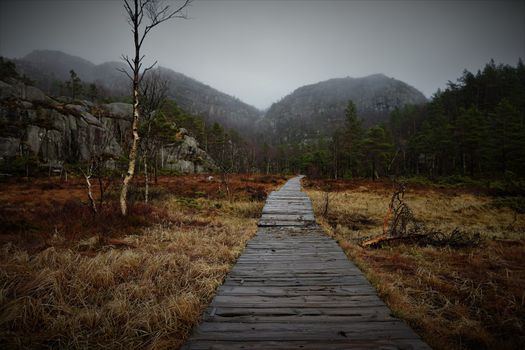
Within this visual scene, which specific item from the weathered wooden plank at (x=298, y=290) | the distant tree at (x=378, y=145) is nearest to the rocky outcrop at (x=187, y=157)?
the distant tree at (x=378, y=145)

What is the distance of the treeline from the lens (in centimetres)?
3203

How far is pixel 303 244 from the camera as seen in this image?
6.04m

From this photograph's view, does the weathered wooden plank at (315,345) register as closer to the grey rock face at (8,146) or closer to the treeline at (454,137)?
the treeline at (454,137)

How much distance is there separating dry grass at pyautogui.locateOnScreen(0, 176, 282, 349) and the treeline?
70.2ft

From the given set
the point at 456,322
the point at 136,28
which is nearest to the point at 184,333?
the point at 456,322

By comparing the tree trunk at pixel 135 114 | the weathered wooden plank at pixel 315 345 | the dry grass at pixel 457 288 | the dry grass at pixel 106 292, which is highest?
the tree trunk at pixel 135 114

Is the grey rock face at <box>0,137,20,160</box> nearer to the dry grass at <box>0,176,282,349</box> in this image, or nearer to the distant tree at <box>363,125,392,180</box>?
the dry grass at <box>0,176,282,349</box>

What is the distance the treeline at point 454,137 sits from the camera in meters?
32.0

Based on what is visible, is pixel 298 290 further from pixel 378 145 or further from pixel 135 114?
pixel 378 145

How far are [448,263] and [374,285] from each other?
2.98 meters

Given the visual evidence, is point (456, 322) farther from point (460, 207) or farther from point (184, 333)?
point (460, 207)

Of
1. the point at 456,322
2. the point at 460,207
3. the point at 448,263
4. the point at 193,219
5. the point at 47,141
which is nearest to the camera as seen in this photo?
the point at 456,322

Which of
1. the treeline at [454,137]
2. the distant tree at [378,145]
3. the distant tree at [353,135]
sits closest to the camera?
the treeline at [454,137]

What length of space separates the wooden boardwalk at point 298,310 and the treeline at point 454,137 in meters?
20.0
